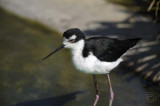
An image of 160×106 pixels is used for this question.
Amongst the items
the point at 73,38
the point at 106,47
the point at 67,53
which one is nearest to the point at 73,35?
the point at 73,38

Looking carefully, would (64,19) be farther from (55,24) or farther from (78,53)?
(78,53)

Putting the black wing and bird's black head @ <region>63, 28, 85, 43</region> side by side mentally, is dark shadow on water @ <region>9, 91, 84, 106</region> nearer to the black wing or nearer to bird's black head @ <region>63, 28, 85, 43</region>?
the black wing

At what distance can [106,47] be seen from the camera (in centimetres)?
385

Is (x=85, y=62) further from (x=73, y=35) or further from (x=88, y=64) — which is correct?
(x=73, y=35)

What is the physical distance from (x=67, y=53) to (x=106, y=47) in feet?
5.51

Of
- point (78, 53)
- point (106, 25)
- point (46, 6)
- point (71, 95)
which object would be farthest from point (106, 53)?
point (46, 6)

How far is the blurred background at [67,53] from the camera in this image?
445 cm

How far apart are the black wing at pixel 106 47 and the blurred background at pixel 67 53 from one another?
0.72 metres

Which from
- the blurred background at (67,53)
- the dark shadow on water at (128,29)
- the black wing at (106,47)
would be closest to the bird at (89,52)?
the black wing at (106,47)

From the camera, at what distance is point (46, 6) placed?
653 centimetres

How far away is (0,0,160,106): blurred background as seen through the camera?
4445 millimetres

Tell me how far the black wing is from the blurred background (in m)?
0.72

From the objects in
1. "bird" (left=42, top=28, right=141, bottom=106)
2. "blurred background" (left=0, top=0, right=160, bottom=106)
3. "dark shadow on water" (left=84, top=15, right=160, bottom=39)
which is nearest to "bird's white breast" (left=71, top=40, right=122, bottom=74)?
"bird" (left=42, top=28, right=141, bottom=106)

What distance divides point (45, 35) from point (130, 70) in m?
1.81
